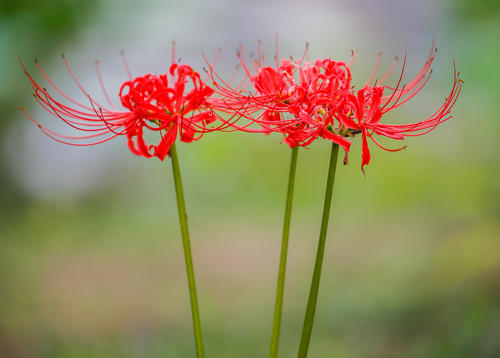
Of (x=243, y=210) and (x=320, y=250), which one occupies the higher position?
(x=320, y=250)

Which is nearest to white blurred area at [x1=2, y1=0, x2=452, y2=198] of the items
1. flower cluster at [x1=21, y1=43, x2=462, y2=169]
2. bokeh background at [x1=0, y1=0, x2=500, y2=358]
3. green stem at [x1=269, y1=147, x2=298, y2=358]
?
bokeh background at [x1=0, y1=0, x2=500, y2=358]

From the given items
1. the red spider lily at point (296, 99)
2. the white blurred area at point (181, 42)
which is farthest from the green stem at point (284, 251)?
the white blurred area at point (181, 42)

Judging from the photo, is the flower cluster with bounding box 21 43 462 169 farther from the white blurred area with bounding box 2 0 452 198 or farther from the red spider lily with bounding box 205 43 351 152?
the white blurred area with bounding box 2 0 452 198

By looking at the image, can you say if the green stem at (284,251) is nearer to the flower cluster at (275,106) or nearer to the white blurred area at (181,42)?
the flower cluster at (275,106)

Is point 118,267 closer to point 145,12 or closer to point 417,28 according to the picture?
point 145,12

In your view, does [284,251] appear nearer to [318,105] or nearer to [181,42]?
[318,105]

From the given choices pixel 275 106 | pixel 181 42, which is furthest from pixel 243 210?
pixel 275 106

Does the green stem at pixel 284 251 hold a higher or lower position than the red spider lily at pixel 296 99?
lower

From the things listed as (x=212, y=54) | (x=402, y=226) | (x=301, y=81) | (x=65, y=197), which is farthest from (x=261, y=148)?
(x=301, y=81)
